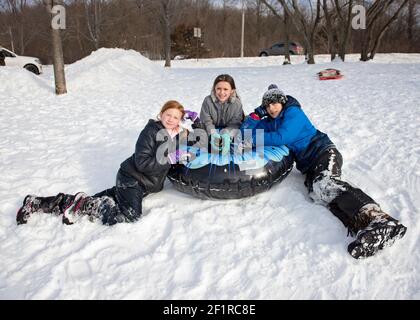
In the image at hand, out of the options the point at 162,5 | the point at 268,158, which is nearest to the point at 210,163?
the point at 268,158

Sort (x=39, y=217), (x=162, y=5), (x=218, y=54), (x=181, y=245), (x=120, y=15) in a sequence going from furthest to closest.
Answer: (x=218, y=54) < (x=120, y=15) < (x=162, y=5) < (x=39, y=217) < (x=181, y=245)

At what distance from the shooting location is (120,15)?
24.5 metres

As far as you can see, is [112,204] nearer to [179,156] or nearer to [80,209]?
[80,209]

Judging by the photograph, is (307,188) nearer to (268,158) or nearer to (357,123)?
(268,158)

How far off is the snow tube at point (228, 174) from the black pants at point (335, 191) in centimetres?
31

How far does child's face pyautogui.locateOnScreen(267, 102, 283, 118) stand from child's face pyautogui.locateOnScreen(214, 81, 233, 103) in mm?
643

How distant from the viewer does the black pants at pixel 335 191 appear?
2441mm

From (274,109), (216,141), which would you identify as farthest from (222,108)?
(274,109)

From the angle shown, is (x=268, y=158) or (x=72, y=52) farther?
(x=72, y=52)

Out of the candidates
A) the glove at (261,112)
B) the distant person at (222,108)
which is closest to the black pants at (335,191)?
the glove at (261,112)

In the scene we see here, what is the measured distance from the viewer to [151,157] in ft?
9.42

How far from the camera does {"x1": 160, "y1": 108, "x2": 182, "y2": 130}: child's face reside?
2951mm

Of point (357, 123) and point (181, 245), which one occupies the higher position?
point (357, 123)

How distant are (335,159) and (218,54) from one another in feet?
90.4
